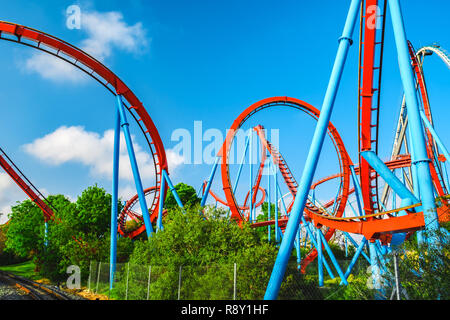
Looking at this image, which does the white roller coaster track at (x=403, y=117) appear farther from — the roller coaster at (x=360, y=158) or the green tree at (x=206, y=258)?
the green tree at (x=206, y=258)

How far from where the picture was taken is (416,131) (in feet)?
21.6

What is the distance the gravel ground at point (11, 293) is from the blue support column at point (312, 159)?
373 inches

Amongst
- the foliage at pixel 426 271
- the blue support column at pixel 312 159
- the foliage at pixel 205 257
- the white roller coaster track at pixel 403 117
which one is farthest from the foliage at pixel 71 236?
the white roller coaster track at pixel 403 117

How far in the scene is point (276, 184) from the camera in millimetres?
18172

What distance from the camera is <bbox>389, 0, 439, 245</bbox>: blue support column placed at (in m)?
5.68

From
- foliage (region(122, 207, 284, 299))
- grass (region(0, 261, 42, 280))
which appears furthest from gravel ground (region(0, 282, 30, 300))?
grass (region(0, 261, 42, 280))

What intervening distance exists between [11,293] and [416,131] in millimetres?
14009

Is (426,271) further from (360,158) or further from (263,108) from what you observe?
(263,108)

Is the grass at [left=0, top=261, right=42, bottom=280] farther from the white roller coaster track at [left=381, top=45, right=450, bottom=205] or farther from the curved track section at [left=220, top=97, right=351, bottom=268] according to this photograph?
the white roller coaster track at [left=381, top=45, right=450, bottom=205]

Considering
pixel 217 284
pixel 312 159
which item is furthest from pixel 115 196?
pixel 312 159

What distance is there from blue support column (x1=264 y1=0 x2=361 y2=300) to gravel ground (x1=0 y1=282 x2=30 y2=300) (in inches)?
373

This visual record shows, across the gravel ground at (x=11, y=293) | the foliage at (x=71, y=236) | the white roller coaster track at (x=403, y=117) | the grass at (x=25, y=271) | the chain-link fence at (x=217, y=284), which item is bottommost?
the gravel ground at (x=11, y=293)

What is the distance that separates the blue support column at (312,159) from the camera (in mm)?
5992
